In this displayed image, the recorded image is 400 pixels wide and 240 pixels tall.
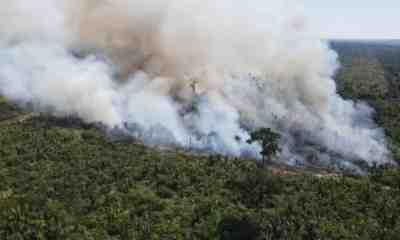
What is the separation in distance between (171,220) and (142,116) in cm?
3466

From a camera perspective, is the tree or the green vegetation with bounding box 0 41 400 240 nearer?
the green vegetation with bounding box 0 41 400 240

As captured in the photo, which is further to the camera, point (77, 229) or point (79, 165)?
point (79, 165)

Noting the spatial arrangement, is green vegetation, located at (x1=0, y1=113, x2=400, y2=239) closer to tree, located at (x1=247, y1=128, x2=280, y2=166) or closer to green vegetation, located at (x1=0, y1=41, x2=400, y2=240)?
green vegetation, located at (x1=0, y1=41, x2=400, y2=240)

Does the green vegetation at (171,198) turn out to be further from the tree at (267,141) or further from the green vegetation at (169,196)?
the tree at (267,141)

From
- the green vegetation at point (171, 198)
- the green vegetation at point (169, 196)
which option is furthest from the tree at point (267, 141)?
the green vegetation at point (171, 198)

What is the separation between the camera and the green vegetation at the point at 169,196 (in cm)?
4541

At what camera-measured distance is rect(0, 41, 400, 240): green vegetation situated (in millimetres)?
45406

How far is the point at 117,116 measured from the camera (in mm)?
81000

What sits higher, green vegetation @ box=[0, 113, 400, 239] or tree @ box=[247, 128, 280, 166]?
tree @ box=[247, 128, 280, 166]

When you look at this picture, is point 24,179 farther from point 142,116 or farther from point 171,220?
point 142,116

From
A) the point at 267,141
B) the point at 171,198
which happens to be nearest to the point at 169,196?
the point at 171,198

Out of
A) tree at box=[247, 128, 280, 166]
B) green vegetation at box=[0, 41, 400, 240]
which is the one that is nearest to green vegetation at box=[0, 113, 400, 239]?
green vegetation at box=[0, 41, 400, 240]

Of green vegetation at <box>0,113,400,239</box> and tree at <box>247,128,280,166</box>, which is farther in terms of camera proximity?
tree at <box>247,128,280,166</box>

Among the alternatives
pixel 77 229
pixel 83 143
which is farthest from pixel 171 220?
pixel 83 143
